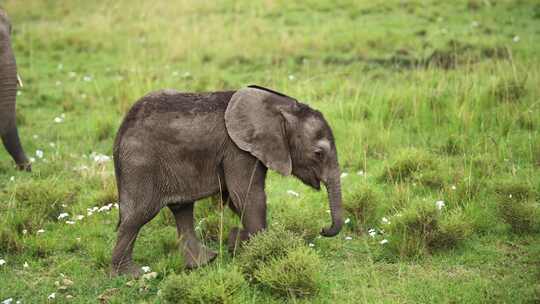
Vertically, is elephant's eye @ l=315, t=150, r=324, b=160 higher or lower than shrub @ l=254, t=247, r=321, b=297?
higher

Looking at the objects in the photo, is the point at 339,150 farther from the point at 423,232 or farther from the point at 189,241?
the point at 189,241

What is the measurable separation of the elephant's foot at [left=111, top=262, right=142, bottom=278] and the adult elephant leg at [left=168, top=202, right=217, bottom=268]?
42cm

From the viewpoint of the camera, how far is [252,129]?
19.9 feet

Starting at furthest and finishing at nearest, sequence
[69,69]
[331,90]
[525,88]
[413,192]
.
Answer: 1. [69,69]
2. [331,90]
3. [525,88]
4. [413,192]

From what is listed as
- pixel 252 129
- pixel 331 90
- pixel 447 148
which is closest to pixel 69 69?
pixel 331 90

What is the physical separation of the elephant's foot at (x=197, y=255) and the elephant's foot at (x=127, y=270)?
0.41 m

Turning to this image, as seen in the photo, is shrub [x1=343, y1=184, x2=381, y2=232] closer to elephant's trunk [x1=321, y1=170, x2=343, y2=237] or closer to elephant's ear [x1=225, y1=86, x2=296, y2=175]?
elephant's trunk [x1=321, y1=170, x2=343, y2=237]

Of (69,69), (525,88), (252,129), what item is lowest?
(69,69)

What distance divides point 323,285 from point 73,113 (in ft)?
23.3

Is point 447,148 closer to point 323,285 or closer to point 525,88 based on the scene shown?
point 525,88

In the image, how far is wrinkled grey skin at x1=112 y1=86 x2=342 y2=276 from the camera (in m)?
6.04

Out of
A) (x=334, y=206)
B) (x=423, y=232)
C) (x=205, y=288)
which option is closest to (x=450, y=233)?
(x=423, y=232)

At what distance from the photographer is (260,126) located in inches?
240

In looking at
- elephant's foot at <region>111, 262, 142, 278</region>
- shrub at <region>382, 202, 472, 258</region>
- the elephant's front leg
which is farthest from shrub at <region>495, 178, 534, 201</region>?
elephant's foot at <region>111, 262, 142, 278</region>
